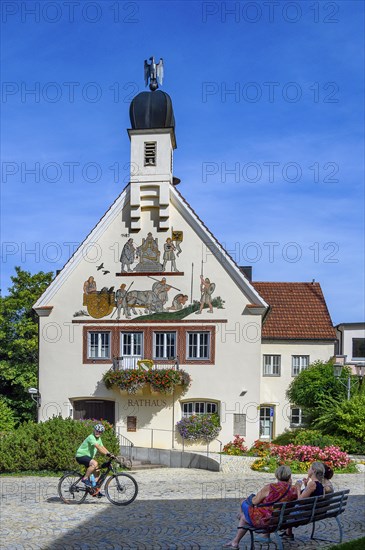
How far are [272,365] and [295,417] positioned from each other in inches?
114

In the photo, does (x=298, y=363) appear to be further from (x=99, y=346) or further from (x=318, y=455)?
(x=318, y=455)

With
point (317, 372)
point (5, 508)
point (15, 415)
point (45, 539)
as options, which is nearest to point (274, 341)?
point (317, 372)

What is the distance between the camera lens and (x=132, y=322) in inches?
1117

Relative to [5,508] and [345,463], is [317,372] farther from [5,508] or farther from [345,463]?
[5,508]

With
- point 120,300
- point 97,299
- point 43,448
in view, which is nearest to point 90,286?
point 97,299

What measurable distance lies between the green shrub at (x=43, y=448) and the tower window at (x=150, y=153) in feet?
44.3

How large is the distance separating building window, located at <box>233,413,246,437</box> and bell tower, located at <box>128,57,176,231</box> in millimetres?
8616

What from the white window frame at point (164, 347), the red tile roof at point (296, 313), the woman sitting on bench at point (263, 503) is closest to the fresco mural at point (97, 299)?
the white window frame at point (164, 347)

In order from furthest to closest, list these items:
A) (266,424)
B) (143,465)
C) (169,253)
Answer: (266,424)
(169,253)
(143,465)

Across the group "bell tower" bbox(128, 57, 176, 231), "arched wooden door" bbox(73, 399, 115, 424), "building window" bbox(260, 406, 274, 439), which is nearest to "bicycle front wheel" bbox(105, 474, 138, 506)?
"arched wooden door" bbox(73, 399, 115, 424)

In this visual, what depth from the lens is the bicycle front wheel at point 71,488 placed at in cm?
1433

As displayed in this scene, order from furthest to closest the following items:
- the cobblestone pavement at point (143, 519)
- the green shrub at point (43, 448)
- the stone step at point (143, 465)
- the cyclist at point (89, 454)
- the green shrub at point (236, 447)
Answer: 1. the green shrub at point (236, 447)
2. the stone step at point (143, 465)
3. the green shrub at point (43, 448)
4. the cyclist at point (89, 454)
5. the cobblestone pavement at point (143, 519)

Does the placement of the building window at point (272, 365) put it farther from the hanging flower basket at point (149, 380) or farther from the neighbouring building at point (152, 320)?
the hanging flower basket at point (149, 380)

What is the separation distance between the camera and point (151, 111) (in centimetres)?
3006
